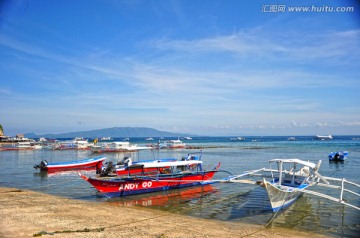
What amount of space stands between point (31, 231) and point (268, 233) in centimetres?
922

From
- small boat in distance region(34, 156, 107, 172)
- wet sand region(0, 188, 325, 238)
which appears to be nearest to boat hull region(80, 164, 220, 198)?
wet sand region(0, 188, 325, 238)

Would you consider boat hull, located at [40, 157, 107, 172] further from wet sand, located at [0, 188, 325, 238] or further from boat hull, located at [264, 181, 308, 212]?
boat hull, located at [264, 181, 308, 212]

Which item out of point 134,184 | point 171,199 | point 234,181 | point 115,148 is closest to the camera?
point 234,181

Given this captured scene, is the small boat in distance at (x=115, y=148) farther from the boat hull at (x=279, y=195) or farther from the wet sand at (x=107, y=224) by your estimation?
the boat hull at (x=279, y=195)

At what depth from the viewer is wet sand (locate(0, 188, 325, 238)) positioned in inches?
458

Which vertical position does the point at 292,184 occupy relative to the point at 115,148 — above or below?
above

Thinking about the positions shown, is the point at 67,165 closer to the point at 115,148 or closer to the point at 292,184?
the point at 292,184

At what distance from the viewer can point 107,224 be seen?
13031 mm

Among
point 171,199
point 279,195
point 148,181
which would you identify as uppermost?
point 279,195

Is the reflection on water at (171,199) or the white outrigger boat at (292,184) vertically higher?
the white outrigger boat at (292,184)

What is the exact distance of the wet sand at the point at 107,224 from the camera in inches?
458

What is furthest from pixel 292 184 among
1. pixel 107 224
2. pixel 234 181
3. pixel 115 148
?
pixel 115 148

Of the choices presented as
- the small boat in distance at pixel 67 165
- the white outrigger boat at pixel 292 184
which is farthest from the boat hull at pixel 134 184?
the small boat in distance at pixel 67 165

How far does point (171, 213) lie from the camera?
53.1ft
